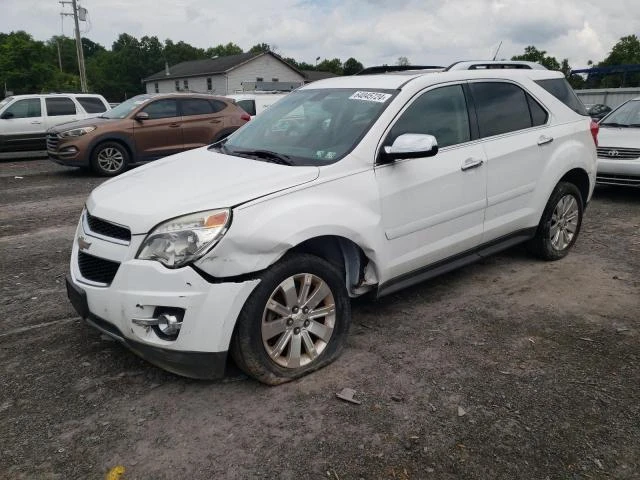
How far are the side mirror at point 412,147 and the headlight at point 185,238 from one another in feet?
3.97

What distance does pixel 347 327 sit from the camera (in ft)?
11.3

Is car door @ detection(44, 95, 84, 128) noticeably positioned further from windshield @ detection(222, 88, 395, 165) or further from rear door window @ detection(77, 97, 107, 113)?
windshield @ detection(222, 88, 395, 165)

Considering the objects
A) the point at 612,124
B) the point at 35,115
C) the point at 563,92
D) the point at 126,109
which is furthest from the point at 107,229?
the point at 35,115

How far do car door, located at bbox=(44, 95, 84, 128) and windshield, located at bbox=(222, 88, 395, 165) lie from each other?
12085mm

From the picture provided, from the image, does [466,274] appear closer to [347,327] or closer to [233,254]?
[347,327]

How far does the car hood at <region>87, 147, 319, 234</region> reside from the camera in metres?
2.95

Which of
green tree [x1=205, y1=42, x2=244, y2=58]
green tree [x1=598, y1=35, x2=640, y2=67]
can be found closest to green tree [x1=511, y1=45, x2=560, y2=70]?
green tree [x1=598, y1=35, x2=640, y2=67]

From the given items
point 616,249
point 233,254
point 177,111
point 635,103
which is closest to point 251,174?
point 233,254

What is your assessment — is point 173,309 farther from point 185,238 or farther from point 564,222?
point 564,222

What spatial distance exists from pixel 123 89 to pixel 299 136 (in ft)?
283

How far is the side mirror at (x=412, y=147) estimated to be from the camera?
3.43 meters

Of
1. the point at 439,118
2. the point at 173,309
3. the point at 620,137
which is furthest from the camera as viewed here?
the point at 620,137

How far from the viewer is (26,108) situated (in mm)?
14320

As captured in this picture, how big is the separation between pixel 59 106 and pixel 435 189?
13744 millimetres
